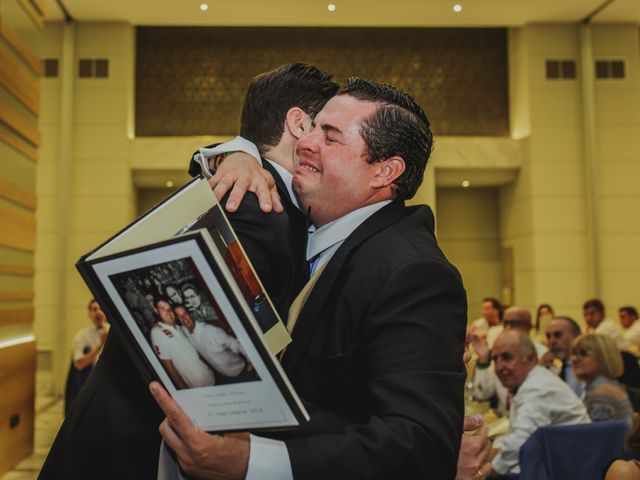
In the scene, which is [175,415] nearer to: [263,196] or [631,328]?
[263,196]

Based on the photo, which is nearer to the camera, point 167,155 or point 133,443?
point 133,443

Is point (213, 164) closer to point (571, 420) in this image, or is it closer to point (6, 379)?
point (571, 420)

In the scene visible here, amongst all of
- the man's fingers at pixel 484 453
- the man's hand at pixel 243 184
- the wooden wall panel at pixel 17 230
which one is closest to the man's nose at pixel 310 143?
the man's hand at pixel 243 184

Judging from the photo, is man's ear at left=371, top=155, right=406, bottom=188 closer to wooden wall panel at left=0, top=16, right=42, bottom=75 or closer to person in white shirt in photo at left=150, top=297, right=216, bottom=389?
person in white shirt in photo at left=150, top=297, right=216, bottom=389

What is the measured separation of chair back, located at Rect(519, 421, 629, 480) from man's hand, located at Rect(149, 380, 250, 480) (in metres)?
2.53

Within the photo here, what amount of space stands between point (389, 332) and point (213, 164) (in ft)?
2.73

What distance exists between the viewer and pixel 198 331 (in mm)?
1104

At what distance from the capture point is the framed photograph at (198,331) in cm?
105

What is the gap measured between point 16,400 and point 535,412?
14.3 feet

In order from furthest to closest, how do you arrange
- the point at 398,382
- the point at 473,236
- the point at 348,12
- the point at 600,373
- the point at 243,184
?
the point at 473,236, the point at 348,12, the point at 600,373, the point at 243,184, the point at 398,382

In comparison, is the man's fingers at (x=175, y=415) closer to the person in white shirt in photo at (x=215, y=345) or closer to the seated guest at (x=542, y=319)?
the person in white shirt in photo at (x=215, y=345)

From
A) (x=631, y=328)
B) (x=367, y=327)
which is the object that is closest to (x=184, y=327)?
(x=367, y=327)

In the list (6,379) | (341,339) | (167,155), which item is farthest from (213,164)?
(167,155)

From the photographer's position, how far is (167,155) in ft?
39.0
